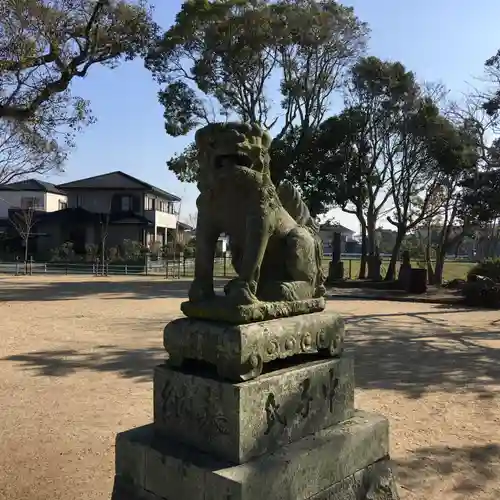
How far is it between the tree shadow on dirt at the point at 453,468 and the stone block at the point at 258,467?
800mm

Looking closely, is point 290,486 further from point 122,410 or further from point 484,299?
point 484,299

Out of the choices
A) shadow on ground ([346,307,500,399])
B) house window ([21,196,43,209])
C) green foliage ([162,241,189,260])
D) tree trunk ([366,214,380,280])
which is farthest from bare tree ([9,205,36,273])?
shadow on ground ([346,307,500,399])

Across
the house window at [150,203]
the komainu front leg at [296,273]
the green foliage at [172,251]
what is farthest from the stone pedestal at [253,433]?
the house window at [150,203]

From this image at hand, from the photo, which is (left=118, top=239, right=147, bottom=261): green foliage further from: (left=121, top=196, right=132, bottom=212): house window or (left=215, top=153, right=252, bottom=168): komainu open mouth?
(left=215, top=153, right=252, bottom=168): komainu open mouth

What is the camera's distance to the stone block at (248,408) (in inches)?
96.2

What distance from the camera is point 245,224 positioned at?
287 cm

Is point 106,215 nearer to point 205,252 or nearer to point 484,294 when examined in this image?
point 484,294

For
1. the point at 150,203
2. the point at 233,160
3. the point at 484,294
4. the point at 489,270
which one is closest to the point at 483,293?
the point at 484,294

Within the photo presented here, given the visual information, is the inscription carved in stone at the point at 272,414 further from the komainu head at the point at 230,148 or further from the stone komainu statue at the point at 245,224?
the komainu head at the point at 230,148

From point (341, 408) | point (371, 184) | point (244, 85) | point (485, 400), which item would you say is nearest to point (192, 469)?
point (341, 408)

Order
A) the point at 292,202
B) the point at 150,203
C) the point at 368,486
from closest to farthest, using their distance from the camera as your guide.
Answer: the point at 368,486, the point at 292,202, the point at 150,203

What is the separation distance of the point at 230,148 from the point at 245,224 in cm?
43

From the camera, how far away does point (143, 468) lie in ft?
8.80

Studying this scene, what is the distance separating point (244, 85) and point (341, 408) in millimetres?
18790
